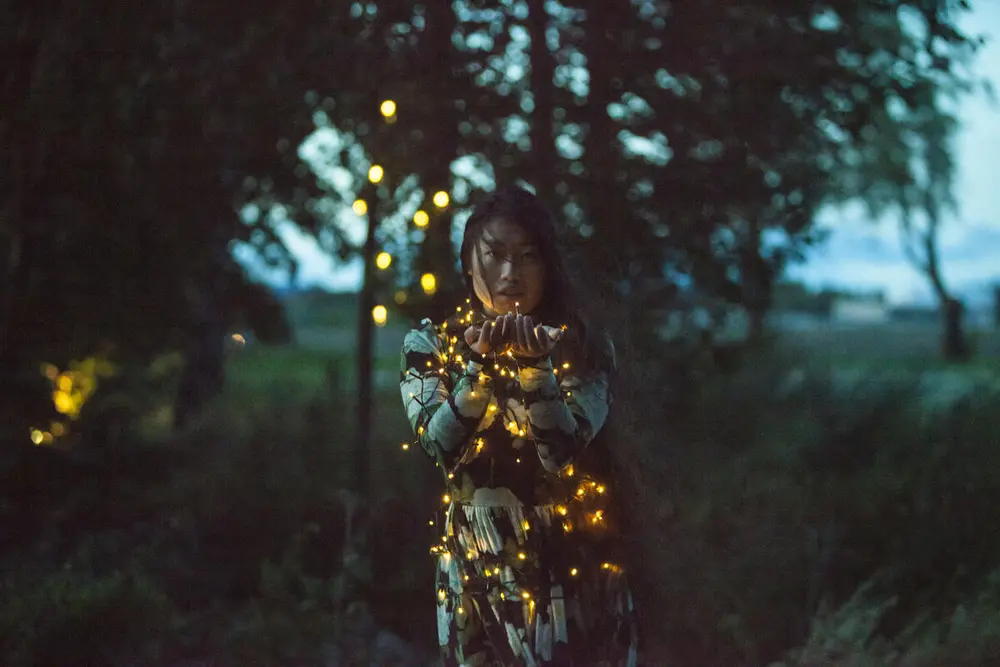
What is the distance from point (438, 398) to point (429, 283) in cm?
303

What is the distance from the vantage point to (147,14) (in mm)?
6027

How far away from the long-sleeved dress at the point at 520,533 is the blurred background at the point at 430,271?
119 cm

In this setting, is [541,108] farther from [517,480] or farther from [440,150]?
[517,480]

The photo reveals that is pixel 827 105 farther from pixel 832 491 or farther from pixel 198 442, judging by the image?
pixel 198 442

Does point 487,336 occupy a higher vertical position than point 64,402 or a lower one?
higher

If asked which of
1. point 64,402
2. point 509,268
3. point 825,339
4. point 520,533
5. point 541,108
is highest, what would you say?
point 541,108

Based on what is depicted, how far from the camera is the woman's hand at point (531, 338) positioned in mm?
1972

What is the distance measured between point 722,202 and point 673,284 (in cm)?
55

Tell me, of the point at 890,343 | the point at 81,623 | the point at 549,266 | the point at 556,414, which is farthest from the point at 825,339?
the point at 556,414

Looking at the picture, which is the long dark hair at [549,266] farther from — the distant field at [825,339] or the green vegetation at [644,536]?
the distant field at [825,339]

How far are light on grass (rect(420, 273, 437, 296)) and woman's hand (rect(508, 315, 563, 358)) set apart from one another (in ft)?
10.8

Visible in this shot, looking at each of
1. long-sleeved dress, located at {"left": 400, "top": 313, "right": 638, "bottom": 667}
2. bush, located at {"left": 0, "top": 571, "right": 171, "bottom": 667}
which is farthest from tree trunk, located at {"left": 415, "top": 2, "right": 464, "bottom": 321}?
long-sleeved dress, located at {"left": 400, "top": 313, "right": 638, "bottom": 667}

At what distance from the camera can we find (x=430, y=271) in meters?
5.61

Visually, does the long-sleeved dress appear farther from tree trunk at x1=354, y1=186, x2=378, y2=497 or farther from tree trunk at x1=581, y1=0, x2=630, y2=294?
tree trunk at x1=354, y1=186, x2=378, y2=497
